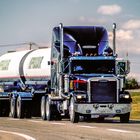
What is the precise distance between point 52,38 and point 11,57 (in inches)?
331

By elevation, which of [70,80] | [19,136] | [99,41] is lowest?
[19,136]

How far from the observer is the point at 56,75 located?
29531mm

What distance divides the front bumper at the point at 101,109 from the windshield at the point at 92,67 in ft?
5.49

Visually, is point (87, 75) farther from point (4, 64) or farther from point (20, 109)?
point (4, 64)

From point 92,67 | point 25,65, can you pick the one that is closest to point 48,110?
point 92,67

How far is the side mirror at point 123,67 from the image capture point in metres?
27.6

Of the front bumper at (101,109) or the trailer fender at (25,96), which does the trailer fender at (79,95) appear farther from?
the trailer fender at (25,96)

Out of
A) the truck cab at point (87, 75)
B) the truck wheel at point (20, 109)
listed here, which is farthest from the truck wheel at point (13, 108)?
the truck cab at point (87, 75)

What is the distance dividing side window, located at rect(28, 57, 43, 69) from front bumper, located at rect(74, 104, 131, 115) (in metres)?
6.69

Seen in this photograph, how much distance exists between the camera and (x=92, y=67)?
27781 millimetres

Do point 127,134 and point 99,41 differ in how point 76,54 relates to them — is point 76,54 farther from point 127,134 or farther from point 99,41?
point 127,134

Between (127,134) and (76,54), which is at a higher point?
(76,54)

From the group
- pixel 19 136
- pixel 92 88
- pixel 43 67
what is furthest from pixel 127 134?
pixel 43 67

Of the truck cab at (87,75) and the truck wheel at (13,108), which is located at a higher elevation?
the truck cab at (87,75)
